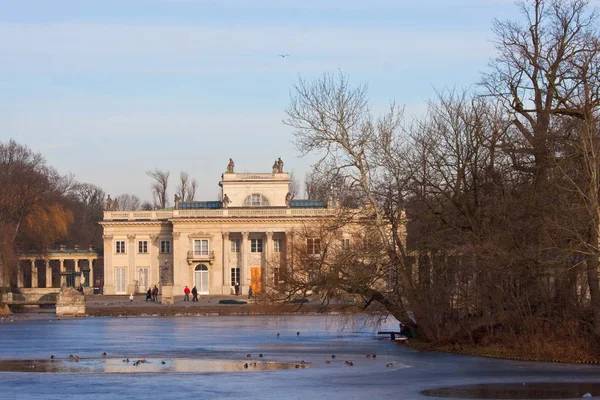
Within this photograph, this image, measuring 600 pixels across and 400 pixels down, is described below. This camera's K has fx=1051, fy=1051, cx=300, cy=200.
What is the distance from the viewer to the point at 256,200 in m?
98.1

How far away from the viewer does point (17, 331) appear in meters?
45.1

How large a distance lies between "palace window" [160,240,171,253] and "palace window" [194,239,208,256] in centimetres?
332

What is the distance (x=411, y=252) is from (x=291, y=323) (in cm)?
1834

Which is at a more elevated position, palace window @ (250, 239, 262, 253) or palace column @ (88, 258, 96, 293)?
palace window @ (250, 239, 262, 253)

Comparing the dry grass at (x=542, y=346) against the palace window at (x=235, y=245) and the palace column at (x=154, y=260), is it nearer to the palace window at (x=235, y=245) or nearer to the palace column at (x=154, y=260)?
the palace window at (x=235, y=245)

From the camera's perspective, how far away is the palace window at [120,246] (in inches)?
3856

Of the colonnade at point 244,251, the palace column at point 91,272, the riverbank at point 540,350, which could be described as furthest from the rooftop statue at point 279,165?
the riverbank at point 540,350

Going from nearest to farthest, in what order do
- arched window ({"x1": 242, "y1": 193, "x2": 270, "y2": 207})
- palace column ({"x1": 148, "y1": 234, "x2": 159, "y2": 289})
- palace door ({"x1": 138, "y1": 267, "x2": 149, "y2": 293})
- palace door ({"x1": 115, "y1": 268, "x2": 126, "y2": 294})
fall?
1. palace door ({"x1": 115, "y1": 268, "x2": 126, "y2": 294})
2. palace column ({"x1": 148, "y1": 234, "x2": 159, "y2": 289})
3. palace door ({"x1": 138, "y1": 267, "x2": 149, "y2": 293})
4. arched window ({"x1": 242, "y1": 193, "x2": 270, "y2": 207})

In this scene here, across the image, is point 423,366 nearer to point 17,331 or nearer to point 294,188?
point 17,331

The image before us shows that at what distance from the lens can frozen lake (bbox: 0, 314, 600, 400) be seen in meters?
21.7

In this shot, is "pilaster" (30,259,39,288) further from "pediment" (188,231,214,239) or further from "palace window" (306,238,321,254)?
"palace window" (306,238,321,254)

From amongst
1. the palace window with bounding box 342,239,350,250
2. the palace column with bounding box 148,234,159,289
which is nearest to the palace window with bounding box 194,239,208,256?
the palace column with bounding box 148,234,159,289

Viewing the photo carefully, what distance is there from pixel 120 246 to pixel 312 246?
65.1 meters

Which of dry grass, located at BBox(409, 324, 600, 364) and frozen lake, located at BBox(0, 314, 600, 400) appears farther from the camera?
dry grass, located at BBox(409, 324, 600, 364)
